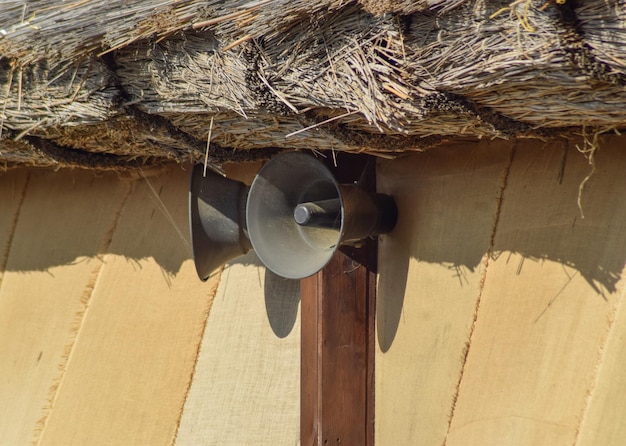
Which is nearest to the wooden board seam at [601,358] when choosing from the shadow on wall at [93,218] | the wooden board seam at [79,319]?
the shadow on wall at [93,218]

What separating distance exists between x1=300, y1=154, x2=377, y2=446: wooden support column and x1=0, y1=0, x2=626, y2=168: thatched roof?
397 mm

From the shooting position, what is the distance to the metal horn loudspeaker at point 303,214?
2.31 metres

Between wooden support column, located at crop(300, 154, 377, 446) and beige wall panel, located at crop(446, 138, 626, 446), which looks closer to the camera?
beige wall panel, located at crop(446, 138, 626, 446)

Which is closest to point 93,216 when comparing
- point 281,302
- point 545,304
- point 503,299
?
point 281,302

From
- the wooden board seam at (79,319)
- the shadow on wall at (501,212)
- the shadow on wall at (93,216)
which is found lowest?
the wooden board seam at (79,319)

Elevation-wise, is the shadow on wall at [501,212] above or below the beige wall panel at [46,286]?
above

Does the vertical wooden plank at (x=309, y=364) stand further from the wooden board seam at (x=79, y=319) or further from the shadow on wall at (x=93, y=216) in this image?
the wooden board seam at (x=79, y=319)

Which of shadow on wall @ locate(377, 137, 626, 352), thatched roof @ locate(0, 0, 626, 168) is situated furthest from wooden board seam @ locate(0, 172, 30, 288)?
shadow on wall @ locate(377, 137, 626, 352)

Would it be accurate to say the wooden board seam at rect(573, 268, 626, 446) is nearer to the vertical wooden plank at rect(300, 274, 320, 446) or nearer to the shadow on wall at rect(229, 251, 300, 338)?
the vertical wooden plank at rect(300, 274, 320, 446)

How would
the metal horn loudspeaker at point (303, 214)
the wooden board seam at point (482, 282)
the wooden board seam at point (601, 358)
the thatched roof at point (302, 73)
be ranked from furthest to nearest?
Result: the metal horn loudspeaker at point (303, 214), the wooden board seam at point (482, 282), the wooden board seam at point (601, 358), the thatched roof at point (302, 73)

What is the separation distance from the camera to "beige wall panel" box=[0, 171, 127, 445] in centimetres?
307

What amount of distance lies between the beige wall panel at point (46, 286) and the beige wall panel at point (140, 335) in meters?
0.08

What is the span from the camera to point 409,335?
2.35m

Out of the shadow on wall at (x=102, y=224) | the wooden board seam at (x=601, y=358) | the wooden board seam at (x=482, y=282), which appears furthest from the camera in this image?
the shadow on wall at (x=102, y=224)
